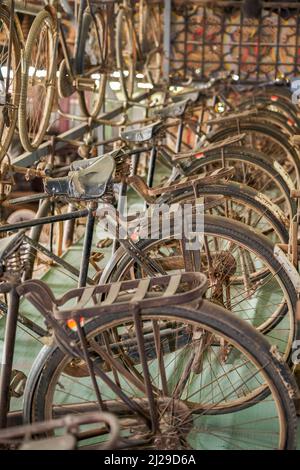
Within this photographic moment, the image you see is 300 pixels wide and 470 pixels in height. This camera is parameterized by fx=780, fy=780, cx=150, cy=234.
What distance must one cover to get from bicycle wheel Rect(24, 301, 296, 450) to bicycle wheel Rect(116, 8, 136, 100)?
4129 mm

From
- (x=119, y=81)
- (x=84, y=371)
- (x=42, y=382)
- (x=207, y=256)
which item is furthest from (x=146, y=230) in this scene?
(x=119, y=81)

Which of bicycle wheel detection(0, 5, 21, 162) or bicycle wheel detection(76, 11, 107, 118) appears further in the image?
bicycle wheel detection(76, 11, 107, 118)

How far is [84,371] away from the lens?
3.14 m

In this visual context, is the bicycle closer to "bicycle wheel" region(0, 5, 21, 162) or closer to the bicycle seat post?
the bicycle seat post

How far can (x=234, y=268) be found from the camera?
3.80 meters

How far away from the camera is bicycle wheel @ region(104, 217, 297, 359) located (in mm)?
3326

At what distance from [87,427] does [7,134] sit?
72.7 inches

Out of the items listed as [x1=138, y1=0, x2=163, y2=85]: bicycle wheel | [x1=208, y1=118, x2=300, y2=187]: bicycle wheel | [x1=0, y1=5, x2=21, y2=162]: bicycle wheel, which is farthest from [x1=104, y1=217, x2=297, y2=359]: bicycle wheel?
[x1=138, y1=0, x2=163, y2=85]: bicycle wheel

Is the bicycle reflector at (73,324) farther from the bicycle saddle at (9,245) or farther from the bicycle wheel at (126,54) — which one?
the bicycle wheel at (126,54)

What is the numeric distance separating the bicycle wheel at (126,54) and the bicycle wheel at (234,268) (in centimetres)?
351

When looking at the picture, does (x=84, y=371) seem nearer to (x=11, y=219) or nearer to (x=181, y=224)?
(x=181, y=224)

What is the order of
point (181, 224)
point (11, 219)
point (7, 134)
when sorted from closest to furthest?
point (181, 224) → point (7, 134) → point (11, 219)

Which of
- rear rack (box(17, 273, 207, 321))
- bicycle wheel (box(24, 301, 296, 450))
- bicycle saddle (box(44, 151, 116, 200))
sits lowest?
bicycle wheel (box(24, 301, 296, 450))

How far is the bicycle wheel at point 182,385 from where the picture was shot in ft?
8.23
